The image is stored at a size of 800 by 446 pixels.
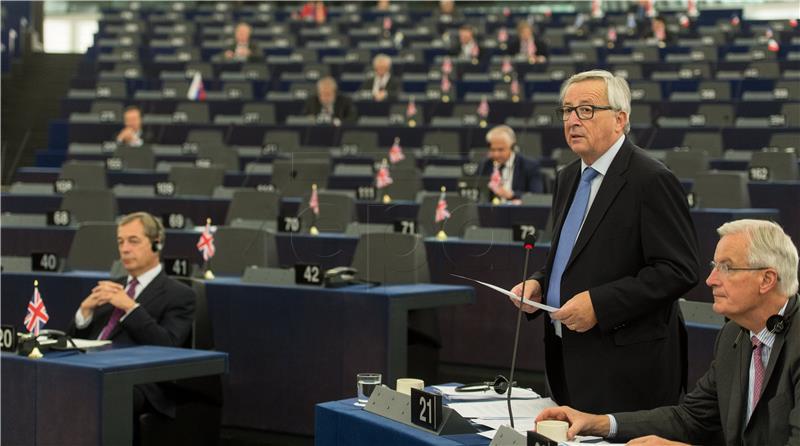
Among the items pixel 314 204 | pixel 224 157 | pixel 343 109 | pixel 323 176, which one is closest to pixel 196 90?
pixel 343 109

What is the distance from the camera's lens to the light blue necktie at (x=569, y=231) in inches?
109

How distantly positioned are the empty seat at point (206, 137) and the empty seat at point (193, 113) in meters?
0.59

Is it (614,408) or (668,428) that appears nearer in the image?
(668,428)

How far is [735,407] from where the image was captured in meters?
2.43

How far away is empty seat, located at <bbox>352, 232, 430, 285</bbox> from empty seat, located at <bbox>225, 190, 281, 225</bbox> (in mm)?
2054

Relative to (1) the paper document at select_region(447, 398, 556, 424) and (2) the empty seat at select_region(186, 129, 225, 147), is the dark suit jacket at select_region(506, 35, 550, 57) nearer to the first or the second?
(2) the empty seat at select_region(186, 129, 225, 147)

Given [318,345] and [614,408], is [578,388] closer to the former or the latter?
[614,408]

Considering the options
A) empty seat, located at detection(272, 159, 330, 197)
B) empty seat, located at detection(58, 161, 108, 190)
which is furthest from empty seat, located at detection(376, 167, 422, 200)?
empty seat, located at detection(58, 161, 108, 190)

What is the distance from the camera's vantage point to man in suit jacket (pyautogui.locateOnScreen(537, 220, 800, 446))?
7.63 ft

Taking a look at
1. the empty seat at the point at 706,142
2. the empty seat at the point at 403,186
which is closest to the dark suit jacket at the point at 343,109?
the empty seat at the point at 403,186

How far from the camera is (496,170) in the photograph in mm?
7301

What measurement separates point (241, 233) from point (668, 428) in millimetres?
3775

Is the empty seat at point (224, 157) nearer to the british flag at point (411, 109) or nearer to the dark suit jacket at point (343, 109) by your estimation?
the dark suit jacket at point (343, 109)

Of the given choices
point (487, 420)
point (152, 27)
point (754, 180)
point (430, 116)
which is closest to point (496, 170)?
point (754, 180)
